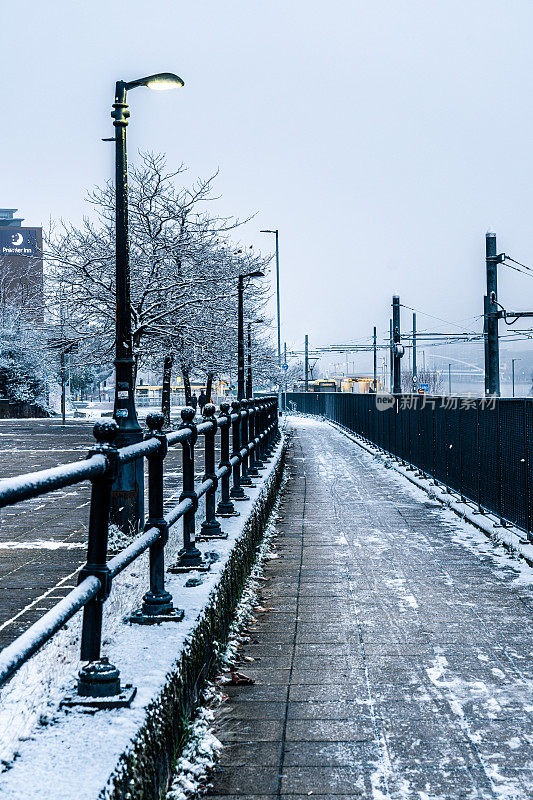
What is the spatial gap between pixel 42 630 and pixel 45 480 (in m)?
0.43

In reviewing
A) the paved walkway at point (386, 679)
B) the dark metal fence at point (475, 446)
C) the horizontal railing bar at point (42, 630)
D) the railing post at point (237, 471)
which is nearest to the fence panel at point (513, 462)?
the dark metal fence at point (475, 446)

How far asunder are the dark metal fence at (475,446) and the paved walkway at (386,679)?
736 mm

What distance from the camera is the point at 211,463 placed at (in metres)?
6.98

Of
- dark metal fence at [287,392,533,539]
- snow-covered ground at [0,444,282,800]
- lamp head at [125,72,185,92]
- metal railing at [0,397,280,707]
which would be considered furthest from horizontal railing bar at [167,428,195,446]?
lamp head at [125,72,185,92]

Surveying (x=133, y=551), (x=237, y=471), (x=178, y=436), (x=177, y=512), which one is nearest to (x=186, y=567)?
(x=177, y=512)

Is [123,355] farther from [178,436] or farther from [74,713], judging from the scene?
[74,713]

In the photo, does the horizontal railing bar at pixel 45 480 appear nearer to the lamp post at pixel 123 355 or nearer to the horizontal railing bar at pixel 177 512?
the horizontal railing bar at pixel 177 512

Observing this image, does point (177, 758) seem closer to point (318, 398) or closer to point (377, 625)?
point (377, 625)

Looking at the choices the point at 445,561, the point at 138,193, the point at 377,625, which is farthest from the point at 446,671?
the point at 138,193

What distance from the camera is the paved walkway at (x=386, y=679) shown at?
3.62m

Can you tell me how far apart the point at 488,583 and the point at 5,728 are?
5.16 m

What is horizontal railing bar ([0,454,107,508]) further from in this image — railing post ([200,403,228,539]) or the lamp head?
the lamp head

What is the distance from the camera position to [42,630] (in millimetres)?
2514

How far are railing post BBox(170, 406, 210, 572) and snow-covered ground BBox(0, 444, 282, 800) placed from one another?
478 millimetres
